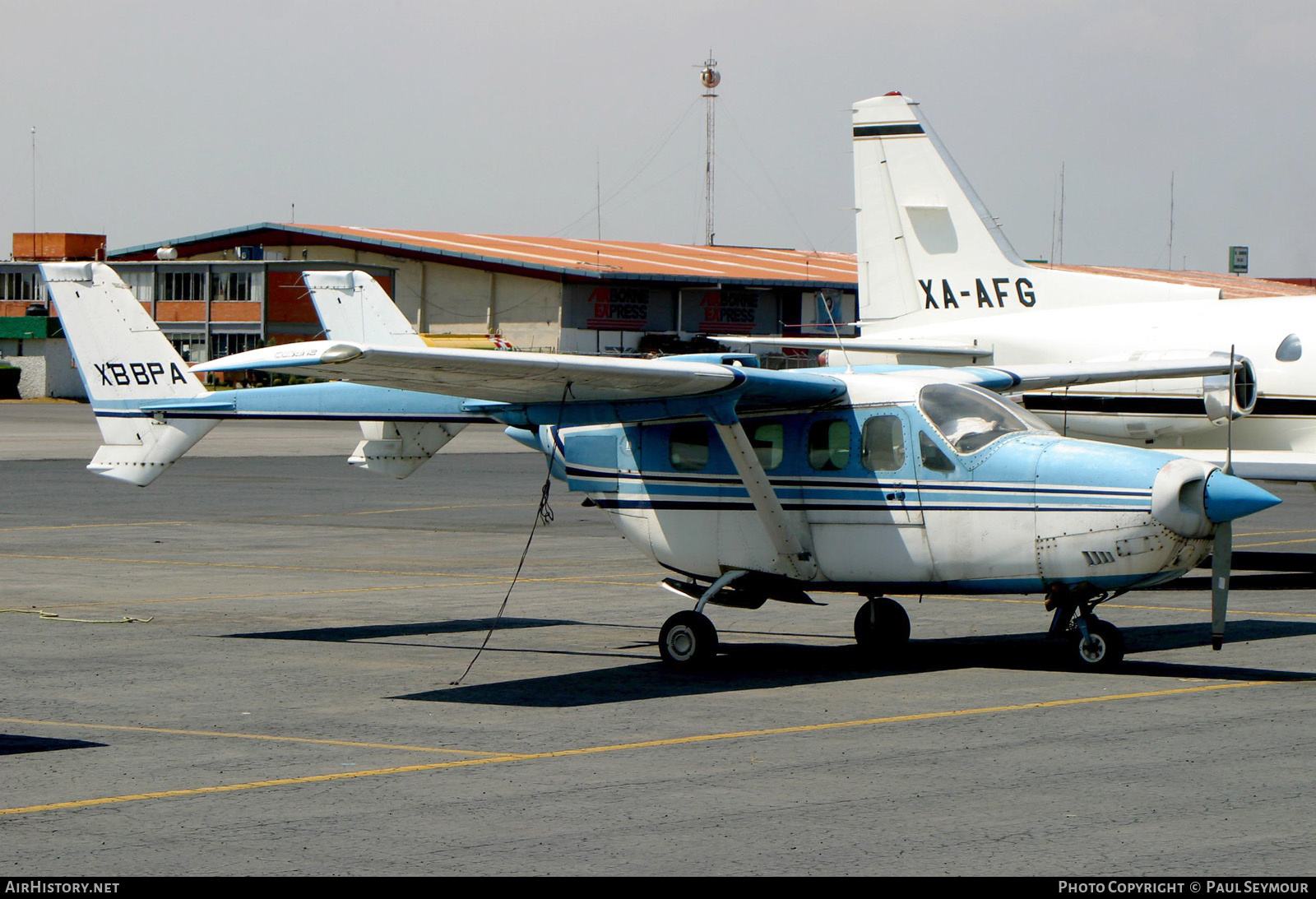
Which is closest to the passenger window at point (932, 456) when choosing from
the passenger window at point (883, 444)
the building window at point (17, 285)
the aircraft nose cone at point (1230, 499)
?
the passenger window at point (883, 444)

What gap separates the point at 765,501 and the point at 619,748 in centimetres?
364

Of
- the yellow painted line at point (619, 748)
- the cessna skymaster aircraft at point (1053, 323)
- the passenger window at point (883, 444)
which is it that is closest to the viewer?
the yellow painted line at point (619, 748)

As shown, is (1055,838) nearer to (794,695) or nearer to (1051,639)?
(794,695)

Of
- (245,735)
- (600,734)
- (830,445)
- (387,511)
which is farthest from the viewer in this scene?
(387,511)

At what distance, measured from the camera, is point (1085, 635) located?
1237 cm

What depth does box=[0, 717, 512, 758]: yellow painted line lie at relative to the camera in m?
9.48

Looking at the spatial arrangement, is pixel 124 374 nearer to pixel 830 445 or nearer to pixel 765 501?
pixel 765 501

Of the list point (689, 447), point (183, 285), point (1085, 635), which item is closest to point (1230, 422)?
point (1085, 635)

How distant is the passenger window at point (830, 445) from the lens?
12.8 metres

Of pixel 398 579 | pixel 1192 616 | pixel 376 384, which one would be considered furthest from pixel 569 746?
pixel 398 579

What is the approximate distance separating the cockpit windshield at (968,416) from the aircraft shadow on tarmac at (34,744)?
643 centimetres

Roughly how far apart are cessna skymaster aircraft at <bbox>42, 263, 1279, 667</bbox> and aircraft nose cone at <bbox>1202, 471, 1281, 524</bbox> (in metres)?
0.01

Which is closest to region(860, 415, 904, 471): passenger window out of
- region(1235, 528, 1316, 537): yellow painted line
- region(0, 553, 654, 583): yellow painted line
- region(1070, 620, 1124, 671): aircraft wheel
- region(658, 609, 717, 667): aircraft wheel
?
region(658, 609, 717, 667): aircraft wheel

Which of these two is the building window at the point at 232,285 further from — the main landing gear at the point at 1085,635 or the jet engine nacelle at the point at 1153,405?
the main landing gear at the point at 1085,635
